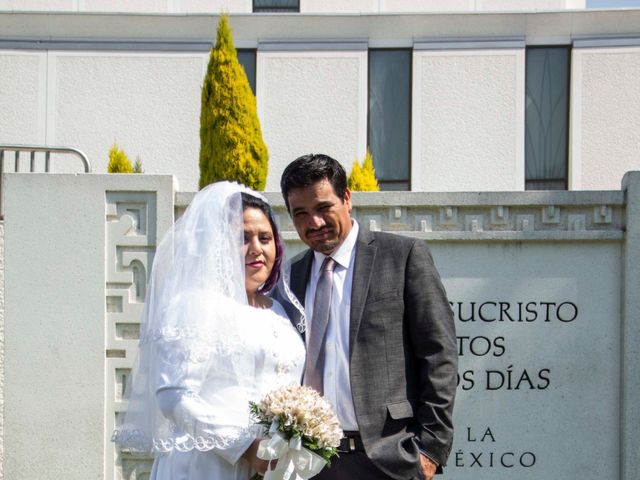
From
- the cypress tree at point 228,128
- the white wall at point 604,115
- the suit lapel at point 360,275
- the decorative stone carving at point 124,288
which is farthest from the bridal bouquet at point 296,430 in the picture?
the white wall at point 604,115

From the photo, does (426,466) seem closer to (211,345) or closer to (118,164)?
(211,345)

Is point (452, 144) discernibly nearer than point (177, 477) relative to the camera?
No

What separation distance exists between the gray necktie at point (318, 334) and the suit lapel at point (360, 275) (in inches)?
4.0

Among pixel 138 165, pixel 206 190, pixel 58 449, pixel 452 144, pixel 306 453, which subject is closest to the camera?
pixel 306 453

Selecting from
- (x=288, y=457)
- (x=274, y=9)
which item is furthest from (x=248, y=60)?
(x=288, y=457)

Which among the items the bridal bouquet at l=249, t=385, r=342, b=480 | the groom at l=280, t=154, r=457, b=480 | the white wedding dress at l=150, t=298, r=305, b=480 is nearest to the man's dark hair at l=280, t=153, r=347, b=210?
the groom at l=280, t=154, r=457, b=480

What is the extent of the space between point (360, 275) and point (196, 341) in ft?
2.48

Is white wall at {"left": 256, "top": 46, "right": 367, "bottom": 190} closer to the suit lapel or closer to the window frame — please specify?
the window frame

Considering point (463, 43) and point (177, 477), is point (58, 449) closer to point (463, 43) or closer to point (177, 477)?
point (177, 477)

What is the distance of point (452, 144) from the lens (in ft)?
36.4

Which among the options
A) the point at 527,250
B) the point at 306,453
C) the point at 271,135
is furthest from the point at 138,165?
the point at 306,453

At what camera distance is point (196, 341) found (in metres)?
3.11

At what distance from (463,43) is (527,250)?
5817 millimetres

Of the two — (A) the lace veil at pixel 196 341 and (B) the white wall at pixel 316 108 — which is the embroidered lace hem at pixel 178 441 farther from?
(B) the white wall at pixel 316 108
